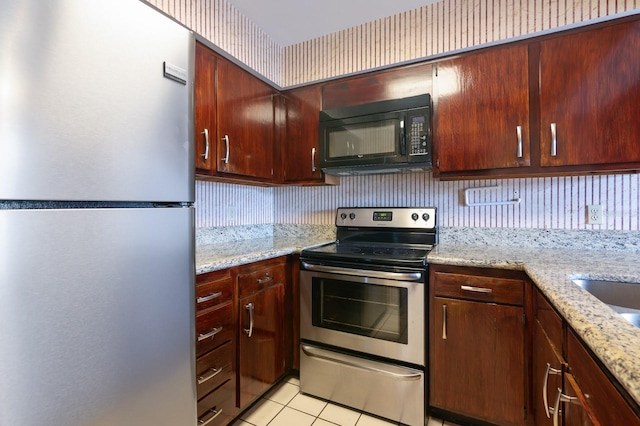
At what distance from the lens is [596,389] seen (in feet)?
2.34

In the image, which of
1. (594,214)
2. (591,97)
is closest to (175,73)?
(591,97)

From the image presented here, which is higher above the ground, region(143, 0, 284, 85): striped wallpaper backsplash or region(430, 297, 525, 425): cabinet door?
region(143, 0, 284, 85): striped wallpaper backsplash

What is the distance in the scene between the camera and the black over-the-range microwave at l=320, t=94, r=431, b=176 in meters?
1.85

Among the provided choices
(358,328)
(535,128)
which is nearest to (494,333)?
(358,328)

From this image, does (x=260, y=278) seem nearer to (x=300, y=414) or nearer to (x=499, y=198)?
(x=300, y=414)

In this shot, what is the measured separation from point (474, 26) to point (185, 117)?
178cm

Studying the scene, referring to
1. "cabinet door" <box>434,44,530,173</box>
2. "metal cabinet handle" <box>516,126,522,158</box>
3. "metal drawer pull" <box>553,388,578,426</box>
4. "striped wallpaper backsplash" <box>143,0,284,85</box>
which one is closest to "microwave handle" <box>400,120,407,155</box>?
"cabinet door" <box>434,44,530,173</box>

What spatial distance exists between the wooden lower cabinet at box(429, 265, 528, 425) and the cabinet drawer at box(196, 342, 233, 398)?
109 centimetres

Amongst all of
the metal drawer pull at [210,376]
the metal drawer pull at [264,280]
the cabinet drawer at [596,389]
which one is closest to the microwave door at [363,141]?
the metal drawer pull at [264,280]

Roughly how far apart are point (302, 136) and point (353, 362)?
5.25 feet

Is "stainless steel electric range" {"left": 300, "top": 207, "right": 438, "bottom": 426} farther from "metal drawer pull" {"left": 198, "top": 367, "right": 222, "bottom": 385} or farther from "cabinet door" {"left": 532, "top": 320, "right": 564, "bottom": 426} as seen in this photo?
"metal drawer pull" {"left": 198, "top": 367, "right": 222, "bottom": 385}

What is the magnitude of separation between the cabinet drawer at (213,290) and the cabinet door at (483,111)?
1.42 metres

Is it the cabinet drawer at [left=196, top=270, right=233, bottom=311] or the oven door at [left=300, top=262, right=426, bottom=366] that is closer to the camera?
the cabinet drawer at [left=196, top=270, right=233, bottom=311]

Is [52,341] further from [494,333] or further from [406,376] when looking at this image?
[494,333]
